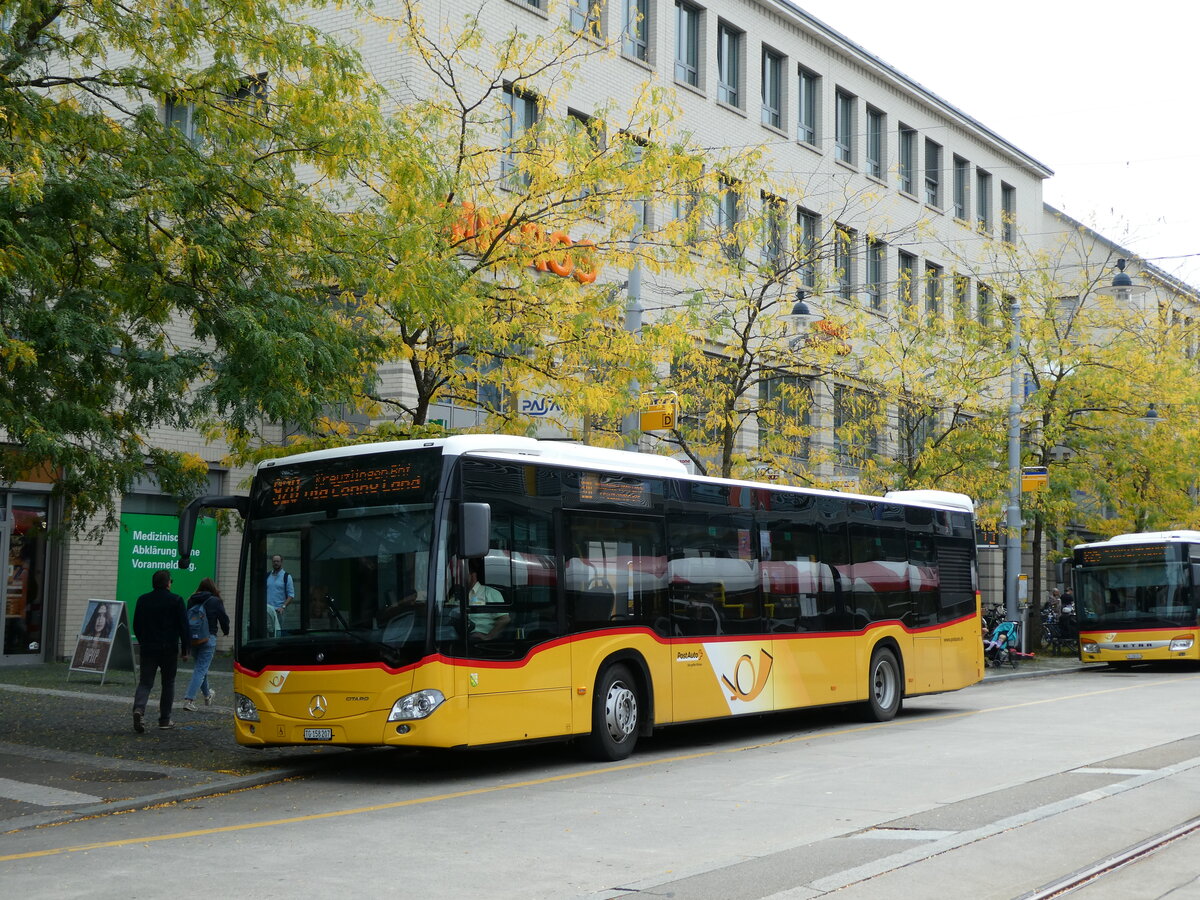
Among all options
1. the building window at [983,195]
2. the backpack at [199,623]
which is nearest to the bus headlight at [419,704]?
the backpack at [199,623]

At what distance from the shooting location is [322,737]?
472 inches

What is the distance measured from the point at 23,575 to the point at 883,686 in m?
14.6

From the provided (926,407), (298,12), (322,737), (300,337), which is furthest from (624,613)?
(926,407)

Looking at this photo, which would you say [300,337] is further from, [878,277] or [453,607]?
[878,277]

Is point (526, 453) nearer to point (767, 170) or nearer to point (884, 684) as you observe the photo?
point (884, 684)

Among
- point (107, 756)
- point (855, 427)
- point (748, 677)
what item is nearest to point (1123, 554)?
point (855, 427)

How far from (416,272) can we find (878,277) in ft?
87.0

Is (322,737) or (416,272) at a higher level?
(416,272)

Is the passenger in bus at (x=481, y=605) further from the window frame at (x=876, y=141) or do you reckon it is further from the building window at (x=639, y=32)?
the window frame at (x=876, y=141)

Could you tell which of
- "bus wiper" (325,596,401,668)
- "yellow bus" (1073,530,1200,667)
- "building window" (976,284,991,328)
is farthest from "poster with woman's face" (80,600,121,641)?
"building window" (976,284,991,328)

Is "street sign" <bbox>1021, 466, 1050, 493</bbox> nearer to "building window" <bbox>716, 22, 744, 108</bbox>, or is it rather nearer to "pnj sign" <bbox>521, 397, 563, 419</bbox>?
"building window" <bbox>716, 22, 744, 108</bbox>

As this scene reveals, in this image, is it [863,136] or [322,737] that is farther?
[863,136]

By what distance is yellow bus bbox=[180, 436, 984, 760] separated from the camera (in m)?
11.8

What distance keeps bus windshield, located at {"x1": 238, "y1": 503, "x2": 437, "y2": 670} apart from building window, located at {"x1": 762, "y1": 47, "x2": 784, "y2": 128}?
24.3 m
